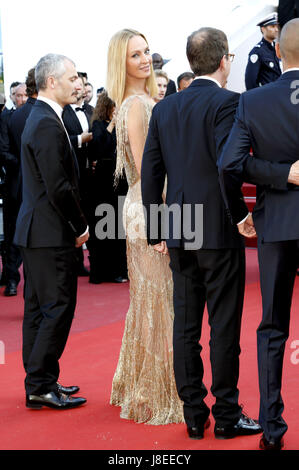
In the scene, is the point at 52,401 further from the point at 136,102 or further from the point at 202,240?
the point at 136,102

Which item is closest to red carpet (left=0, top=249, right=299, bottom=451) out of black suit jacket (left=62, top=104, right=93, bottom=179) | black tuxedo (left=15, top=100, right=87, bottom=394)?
black tuxedo (left=15, top=100, right=87, bottom=394)

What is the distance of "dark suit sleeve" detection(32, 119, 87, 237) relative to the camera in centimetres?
326

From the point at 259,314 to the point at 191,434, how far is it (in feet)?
7.38

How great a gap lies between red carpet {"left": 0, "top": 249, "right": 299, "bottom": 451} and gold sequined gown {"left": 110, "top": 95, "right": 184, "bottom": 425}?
0.11 metres

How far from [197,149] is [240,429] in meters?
1.09

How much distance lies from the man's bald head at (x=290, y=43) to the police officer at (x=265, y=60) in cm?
566

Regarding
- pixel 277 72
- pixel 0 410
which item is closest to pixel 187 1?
pixel 277 72

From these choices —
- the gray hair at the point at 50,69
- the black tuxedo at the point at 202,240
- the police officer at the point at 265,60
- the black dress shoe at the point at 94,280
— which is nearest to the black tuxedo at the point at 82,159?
the black dress shoe at the point at 94,280

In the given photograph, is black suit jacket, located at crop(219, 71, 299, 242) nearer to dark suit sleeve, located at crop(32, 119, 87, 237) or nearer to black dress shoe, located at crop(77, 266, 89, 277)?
dark suit sleeve, located at crop(32, 119, 87, 237)

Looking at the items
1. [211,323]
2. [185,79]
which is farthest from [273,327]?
[185,79]

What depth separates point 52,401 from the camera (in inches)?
134

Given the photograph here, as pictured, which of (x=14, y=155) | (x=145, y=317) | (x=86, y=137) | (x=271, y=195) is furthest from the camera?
(x=86, y=137)

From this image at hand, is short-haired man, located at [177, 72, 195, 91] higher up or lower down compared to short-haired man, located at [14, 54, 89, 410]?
higher up

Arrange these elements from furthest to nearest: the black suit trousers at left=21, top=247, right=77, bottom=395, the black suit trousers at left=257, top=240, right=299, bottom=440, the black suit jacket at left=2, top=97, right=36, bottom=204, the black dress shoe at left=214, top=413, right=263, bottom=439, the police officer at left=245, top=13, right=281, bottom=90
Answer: the police officer at left=245, top=13, right=281, bottom=90 → the black suit jacket at left=2, top=97, right=36, bottom=204 → the black suit trousers at left=21, top=247, right=77, bottom=395 → the black dress shoe at left=214, top=413, right=263, bottom=439 → the black suit trousers at left=257, top=240, right=299, bottom=440
